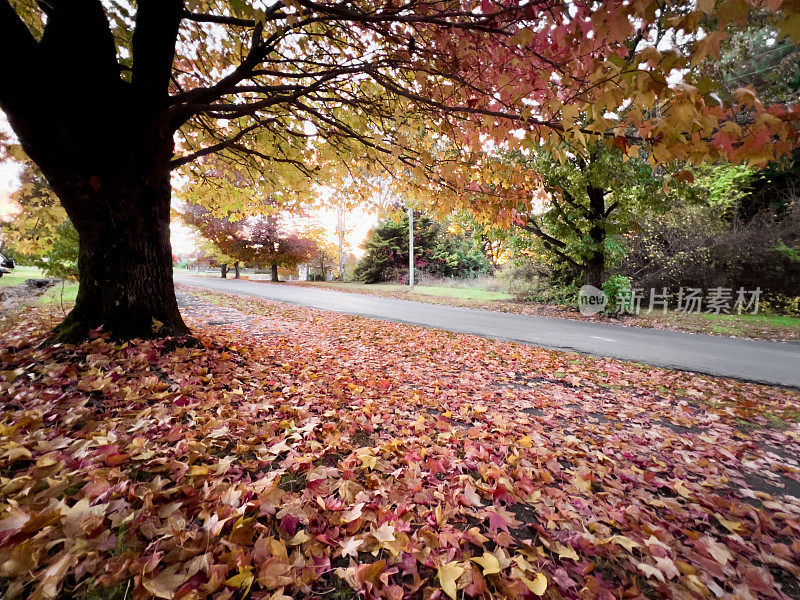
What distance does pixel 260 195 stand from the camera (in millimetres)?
7004

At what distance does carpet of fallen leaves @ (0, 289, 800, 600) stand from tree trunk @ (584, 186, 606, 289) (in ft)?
25.9

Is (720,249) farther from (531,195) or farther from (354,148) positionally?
(354,148)

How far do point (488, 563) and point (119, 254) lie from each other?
445cm

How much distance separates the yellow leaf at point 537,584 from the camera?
4.80ft

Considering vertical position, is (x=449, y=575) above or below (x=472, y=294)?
Result: below

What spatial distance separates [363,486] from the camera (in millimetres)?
2094

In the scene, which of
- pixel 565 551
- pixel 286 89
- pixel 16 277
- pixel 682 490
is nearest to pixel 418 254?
pixel 16 277

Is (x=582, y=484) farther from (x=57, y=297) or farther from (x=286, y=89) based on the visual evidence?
(x=57, y=297)

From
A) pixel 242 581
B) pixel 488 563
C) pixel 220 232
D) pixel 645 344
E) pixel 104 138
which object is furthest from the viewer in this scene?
pixel 220 232

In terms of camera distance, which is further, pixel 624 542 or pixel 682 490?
pixel 682 490

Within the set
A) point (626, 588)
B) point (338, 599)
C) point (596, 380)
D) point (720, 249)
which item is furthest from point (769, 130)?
point (720, 249)

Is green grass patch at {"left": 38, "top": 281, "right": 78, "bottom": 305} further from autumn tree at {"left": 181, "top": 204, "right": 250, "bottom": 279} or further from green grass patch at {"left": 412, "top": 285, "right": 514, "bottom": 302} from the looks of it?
green grass patch at {"left": 412, "top": 285, "right": 514, "bottom": 302}

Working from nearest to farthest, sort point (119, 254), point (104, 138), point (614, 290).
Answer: point (104, 138), point (119, 254), point (614, 290)

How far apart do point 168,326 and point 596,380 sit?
19.0ft
